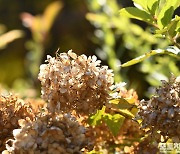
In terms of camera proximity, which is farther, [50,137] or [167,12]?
[167,12]

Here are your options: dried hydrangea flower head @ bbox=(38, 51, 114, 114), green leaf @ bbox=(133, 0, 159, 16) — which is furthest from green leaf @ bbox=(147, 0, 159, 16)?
dried hydrangea flower head @ bbox=(38, 51, 114, 114)

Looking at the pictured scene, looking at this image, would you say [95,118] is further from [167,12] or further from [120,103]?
[167,12]

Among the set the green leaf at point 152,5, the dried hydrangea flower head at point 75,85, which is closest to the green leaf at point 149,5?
the green leaf at point 152,5

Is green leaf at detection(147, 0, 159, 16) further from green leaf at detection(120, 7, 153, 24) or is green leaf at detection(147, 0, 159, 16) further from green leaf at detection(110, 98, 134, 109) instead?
green leaf at detection(110, 98, 134, 109)

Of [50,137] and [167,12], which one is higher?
[167,12]

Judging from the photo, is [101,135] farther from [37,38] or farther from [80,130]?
[37,38]

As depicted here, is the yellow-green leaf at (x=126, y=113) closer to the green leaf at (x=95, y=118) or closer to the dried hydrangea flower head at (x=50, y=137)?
the green leaf at (x=95, y=118)

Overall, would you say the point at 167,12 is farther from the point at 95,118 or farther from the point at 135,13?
the point at 95,118

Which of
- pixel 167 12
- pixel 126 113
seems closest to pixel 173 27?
pixel 167 12
